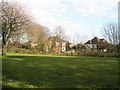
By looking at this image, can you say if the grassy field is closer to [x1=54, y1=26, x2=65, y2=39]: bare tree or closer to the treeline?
the treeline

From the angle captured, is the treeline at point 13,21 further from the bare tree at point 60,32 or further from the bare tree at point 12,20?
the bare tree at point 60,32

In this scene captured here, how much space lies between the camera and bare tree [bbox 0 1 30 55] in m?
21.0

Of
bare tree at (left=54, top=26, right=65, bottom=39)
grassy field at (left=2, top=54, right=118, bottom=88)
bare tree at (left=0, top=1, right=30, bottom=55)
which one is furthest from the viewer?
bare tree at (left=54, top=26, right=65, bottom=39)

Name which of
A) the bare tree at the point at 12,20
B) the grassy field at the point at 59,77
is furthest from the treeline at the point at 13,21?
the grassy field at the point at 59,77

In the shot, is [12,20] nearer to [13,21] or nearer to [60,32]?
[13,21]

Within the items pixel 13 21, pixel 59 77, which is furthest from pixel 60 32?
pixel 59 77

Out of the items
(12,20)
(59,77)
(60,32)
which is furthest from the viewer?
(60,32)

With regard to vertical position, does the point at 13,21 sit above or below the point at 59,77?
above

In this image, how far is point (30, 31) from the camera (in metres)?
23.3

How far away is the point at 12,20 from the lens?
21.3m

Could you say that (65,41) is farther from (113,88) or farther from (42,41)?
(113,88)

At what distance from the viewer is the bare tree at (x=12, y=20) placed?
21005mm

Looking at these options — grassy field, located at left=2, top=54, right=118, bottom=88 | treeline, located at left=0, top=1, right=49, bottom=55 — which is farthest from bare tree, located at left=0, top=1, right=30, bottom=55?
grassy field, located at left=2, top=54, right=118, bottom=88

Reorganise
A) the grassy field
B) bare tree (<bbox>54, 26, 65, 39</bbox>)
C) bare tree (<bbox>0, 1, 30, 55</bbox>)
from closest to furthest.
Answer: the grassy field
bare tree (<bbox>0, 1, 30, 55</bbox>)
bare tree (<bbox>54, 26, 65, 39</bbox>)
